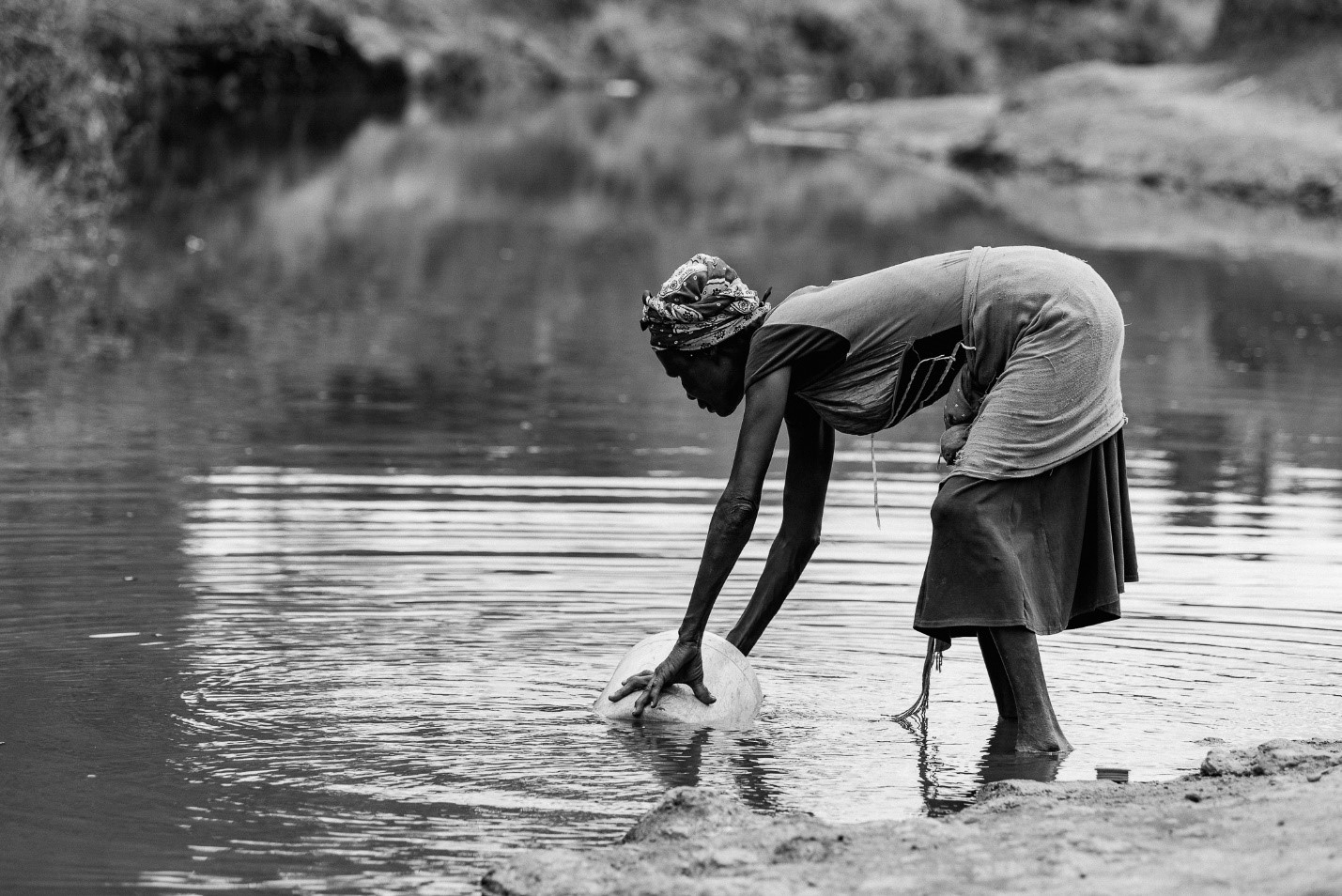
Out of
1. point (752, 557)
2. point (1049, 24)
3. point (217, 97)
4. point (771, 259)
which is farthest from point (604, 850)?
point (1049, 24)

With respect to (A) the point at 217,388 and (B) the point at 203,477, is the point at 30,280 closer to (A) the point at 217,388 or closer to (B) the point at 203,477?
(A) the point at 217,388

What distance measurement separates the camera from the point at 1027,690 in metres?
5.31

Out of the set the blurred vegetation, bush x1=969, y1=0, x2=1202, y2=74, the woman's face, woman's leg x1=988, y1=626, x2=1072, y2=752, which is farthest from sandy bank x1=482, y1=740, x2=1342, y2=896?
bush x1=969, y1=0, x2=1202, y2=74

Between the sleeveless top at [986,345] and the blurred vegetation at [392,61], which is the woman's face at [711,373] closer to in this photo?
the sleeveless top at [986,345]

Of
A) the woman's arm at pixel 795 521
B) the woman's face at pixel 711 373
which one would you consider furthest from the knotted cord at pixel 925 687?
the woman's face at pixel 711 373

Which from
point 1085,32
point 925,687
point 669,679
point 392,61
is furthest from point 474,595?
point 1085,32

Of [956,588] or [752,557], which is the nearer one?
[956,588]

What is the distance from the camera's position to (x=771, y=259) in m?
19.0

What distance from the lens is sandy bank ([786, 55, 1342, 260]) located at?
73.7 ft

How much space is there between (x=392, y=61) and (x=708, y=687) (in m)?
39.6

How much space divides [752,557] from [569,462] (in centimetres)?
173

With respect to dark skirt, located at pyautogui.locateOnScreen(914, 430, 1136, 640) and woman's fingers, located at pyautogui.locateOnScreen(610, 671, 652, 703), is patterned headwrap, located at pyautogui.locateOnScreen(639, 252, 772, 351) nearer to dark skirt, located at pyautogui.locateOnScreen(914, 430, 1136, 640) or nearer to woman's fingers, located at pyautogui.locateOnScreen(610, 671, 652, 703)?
dark skirt, located at pyautogui.locateOnScreen(914, 430, 1136, 640)

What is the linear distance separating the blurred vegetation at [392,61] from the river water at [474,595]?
168 cm

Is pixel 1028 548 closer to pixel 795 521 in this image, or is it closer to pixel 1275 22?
pixel 795 521
